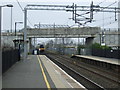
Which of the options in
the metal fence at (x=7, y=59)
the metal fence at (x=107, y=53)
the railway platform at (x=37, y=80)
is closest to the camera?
the railway platform at (x=37, y=80)

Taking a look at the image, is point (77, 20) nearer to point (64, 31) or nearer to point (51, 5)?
point (51, 5)

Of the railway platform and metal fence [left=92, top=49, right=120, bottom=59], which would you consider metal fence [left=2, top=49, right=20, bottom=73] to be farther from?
metal fence [left=92, top=49, right=120, bottom=59]

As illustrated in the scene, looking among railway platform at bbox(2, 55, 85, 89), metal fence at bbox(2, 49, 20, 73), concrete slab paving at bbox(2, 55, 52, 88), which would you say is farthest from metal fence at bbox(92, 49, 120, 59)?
concrete slab paving at bbox(2, 55, 52, 88)

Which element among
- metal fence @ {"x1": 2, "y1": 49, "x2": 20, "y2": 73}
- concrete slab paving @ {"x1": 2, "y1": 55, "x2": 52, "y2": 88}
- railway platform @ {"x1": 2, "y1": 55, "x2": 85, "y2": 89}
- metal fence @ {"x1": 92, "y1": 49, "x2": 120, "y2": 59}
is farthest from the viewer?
metal fence @ {"x1": 92, "y1": 49, "x2": 120, "y2": 59}

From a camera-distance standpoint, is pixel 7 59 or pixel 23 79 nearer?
pixel 23 79

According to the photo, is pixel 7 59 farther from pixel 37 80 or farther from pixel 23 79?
pixel 37 80

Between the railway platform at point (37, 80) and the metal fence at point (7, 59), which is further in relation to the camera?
the metal fence at point (7, 59)

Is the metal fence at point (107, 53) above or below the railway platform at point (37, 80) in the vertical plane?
above

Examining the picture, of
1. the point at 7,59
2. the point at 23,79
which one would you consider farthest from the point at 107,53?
the point at 23,79

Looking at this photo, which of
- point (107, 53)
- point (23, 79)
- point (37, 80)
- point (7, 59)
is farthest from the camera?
point (107, 53)

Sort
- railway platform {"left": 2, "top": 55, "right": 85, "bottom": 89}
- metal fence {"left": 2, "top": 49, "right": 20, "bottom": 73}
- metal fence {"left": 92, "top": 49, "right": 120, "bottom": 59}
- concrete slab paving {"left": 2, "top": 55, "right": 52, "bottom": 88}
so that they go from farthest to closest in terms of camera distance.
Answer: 1. metal fence {"left": 92, "top": 49, "right": 120, "bottom": 59}
2. metal fence {"left": 2, "top": 49, "right": 20, "bottom": 73}
3. railway platform {"left": 2, "top": 55, "right": 85, "bottom": 89}
4. concrete slab paving {"left": 2, "top": 55, "right": 52, "bottom": 88}

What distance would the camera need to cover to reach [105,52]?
50094mm

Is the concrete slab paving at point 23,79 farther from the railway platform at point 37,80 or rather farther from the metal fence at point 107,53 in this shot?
the metal fence at point 107,53

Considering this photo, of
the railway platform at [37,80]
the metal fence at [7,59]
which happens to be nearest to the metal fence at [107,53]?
the metal fence at [7,59]
